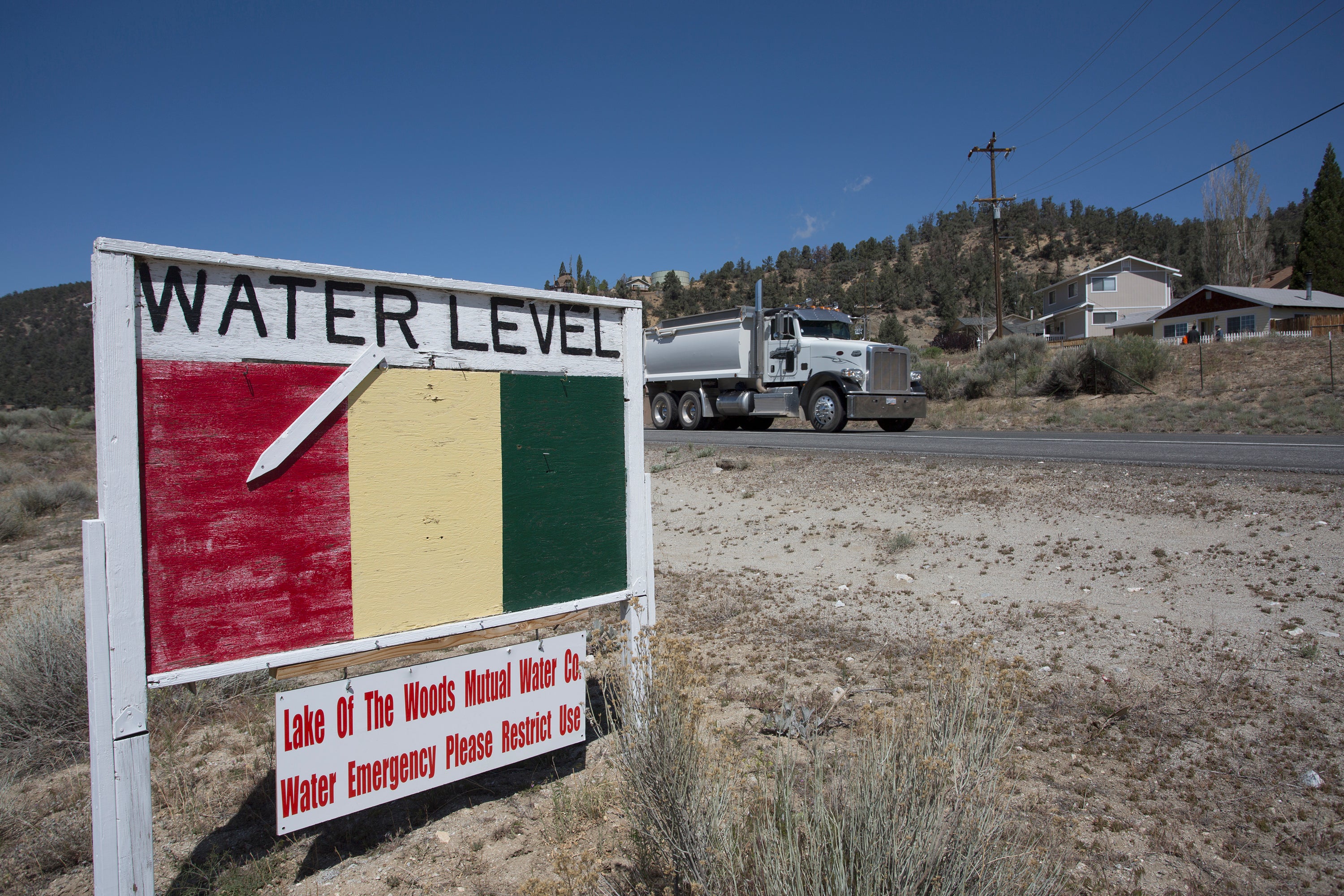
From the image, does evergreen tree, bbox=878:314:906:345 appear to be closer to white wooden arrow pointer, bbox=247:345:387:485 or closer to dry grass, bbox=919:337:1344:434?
dry grass, bbox=919:337:1344:434

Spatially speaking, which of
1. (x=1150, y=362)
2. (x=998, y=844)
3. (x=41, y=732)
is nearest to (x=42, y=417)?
(x=41, y=732)

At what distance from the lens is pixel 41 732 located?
4.14 meters

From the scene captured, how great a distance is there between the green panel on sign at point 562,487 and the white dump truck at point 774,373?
41.7 ft

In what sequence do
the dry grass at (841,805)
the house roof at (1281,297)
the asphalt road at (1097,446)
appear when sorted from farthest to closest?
the house roof at (1281,297), the asphalt road at (1097,446), the dry grass at (841,805)

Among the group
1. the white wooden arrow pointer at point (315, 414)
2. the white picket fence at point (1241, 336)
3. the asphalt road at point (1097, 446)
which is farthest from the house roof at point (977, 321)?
the white wooden arrow pointer at point (315, 414)

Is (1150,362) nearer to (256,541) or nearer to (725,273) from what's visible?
(256,541)

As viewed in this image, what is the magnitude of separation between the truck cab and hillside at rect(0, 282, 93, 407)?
1226 inches

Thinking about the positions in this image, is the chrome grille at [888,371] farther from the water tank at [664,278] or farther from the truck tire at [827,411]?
the water tank at [664,278]

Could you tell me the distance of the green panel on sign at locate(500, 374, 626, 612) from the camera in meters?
3.10

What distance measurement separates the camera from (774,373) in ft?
61.9

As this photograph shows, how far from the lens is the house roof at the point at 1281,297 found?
39688 millimetres

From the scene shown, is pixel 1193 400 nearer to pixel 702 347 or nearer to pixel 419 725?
pixel 702 347

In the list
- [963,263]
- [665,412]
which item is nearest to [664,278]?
[963,263]

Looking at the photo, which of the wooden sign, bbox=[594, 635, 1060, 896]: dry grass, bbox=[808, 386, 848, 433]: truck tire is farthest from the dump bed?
bbox=[594, 635, 1060, 896]: dry grass
